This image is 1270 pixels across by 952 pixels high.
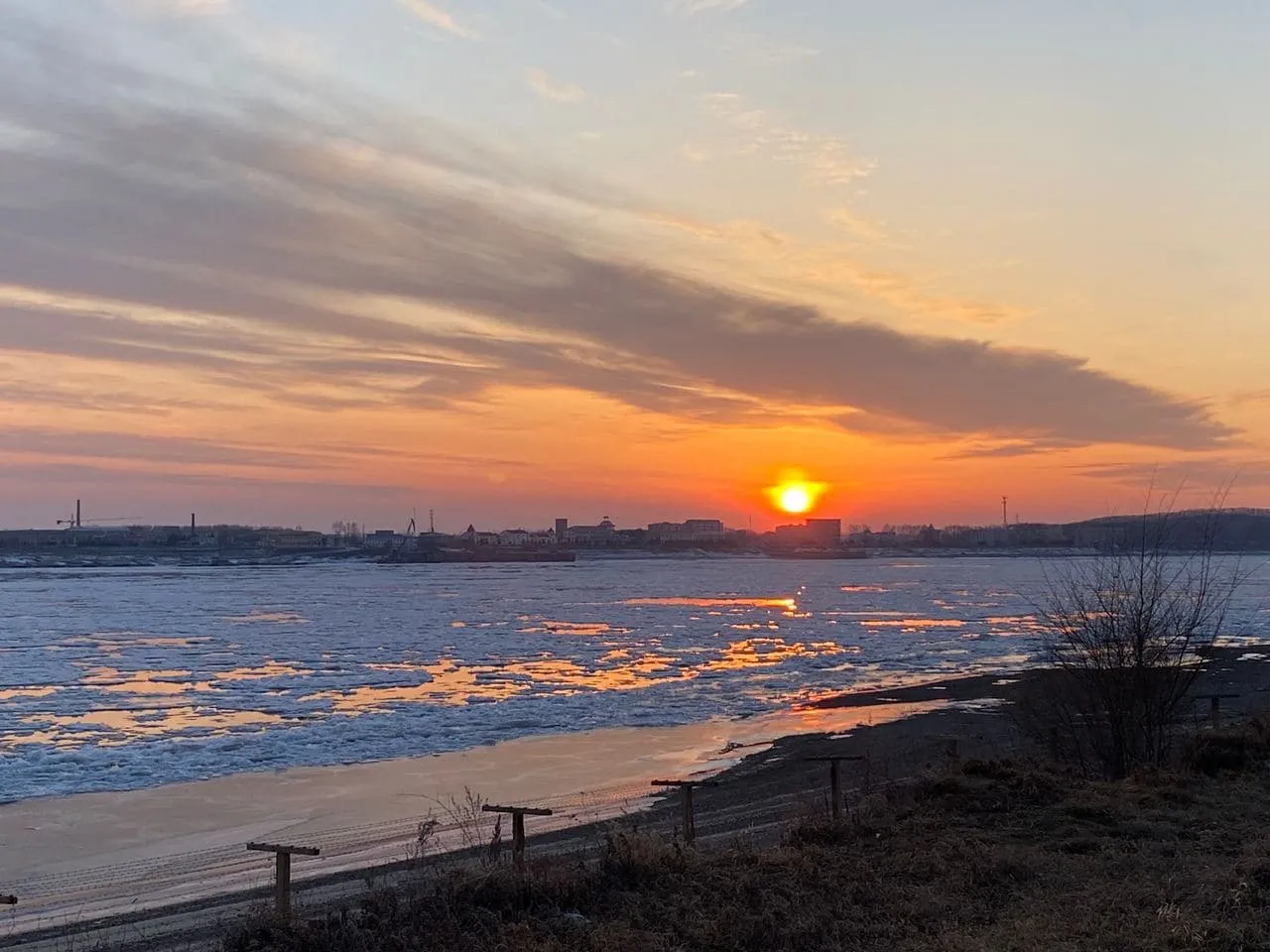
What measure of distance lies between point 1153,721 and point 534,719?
49.1 ft

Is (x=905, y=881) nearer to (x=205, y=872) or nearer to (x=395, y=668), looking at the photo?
(x=205, y=872)

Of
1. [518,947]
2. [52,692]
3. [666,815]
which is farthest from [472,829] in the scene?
[52,692]

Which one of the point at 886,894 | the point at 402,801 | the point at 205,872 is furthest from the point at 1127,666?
the point at 205,872

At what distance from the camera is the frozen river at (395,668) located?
23.7 metres

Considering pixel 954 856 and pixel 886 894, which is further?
pixel 954 856

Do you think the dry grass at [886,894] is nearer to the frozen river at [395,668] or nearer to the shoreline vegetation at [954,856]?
the shoreline vegetation at [954,856]

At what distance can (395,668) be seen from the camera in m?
37.8

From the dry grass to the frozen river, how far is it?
1266cm

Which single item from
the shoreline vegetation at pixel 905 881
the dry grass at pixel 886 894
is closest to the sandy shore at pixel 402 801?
the shoreline vegetation at pixel 905 881

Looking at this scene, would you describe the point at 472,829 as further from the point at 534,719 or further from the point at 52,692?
the point at 52,692

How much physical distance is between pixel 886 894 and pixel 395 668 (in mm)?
30120

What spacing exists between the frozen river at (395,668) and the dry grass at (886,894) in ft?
41.5

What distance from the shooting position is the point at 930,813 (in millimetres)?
12969

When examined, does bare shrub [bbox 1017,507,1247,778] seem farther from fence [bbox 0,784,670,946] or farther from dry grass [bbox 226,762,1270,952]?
fence [bbox 0,784,670,946]
